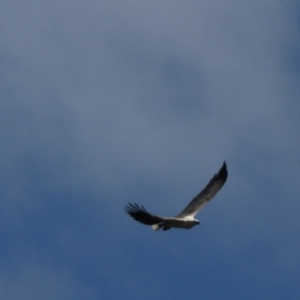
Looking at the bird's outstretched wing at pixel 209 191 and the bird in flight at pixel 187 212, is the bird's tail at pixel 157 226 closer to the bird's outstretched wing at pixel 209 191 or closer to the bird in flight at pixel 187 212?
the bird in flight at pixel 187 212

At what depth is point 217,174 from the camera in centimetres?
5016

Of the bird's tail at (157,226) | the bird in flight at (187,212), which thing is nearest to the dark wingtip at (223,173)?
the bird in flight at (187,212)

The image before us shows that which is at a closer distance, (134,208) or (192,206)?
(134,208)

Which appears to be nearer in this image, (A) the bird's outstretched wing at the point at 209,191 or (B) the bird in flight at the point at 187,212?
(B) the bird in flight at the point at 187,212

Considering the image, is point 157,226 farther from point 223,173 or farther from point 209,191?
point 223,173

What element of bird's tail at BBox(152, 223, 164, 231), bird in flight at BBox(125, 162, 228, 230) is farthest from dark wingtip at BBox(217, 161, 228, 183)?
bird's tail at BBox(152, 223, 164, 231)

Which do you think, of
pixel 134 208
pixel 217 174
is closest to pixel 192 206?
pixel 217 174

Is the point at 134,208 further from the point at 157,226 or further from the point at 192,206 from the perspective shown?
the point at 192,206

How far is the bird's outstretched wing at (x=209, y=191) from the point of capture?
1919 inches

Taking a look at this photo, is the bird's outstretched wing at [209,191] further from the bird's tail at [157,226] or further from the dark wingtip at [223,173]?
the bird's tail at [157,226]

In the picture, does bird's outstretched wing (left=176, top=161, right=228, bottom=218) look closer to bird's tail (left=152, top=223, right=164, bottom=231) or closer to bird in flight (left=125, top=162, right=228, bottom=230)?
bird in flight (left=125, top=162, right=228, bottom=230)

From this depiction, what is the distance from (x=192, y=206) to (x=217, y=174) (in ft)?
7.27

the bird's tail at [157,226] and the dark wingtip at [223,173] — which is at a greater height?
the dark wingtip at [223,173]

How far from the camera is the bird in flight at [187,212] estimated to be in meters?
43.8
